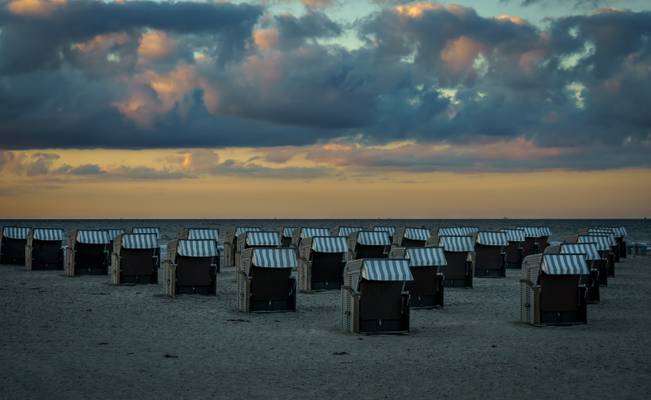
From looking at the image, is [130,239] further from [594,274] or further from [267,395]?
[267,395]

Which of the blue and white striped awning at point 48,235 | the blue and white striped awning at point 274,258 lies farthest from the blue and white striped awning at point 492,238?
the blue and white striped awning at point 48,235

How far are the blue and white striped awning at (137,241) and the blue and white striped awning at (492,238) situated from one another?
31.5 feet

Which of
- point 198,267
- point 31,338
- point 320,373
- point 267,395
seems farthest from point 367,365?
point 198,267

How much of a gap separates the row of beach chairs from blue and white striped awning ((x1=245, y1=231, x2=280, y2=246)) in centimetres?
3

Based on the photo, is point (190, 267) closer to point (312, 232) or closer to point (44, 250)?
point (312, 232)

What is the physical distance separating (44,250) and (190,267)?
35.9ft

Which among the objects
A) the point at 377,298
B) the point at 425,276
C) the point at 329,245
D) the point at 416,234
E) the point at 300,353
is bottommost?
the point at 300,353

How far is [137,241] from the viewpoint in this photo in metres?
23.2

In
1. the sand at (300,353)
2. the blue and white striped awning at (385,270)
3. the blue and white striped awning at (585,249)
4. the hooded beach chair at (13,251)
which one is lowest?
the sand at (300,353)

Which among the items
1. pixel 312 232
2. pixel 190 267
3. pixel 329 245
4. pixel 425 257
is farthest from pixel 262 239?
pixel 425 257

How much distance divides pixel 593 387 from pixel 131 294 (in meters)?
13.0

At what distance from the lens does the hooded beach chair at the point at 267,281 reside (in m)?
16.6

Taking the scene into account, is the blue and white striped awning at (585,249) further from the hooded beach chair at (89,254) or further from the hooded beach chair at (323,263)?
the hooded beach chair at (89,254)

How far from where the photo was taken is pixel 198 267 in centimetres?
2017
